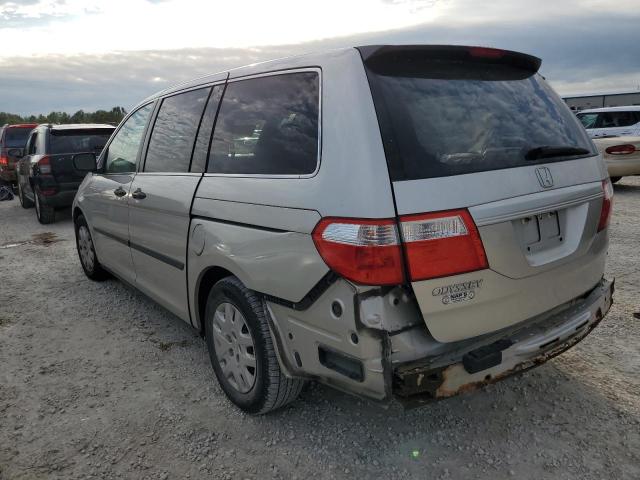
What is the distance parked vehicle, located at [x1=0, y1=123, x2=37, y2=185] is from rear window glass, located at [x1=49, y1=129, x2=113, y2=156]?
459 centimetres

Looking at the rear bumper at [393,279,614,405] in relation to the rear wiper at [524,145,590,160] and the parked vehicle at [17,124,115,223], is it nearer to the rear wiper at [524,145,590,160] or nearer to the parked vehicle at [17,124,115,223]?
the rear wiper at [524,145,590,160]

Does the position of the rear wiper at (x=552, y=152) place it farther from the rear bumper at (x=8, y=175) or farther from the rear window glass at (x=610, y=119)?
the rear bumper at (x=8, y=175)

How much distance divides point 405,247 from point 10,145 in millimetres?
14222

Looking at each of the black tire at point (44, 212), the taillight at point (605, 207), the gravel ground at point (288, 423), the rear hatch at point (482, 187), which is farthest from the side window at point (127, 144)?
the black tire at point (44, 212)

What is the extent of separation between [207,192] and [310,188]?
847 mm

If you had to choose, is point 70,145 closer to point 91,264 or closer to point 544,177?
point 91,264

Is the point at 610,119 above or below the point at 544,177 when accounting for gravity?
below

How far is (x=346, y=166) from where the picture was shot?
79.0 inches

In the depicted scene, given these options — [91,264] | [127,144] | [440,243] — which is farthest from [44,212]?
[440,243]

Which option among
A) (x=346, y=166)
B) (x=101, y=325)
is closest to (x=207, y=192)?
(x=346, y=166)

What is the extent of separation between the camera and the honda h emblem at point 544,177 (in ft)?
7.38

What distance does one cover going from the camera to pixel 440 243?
1927 millimetres

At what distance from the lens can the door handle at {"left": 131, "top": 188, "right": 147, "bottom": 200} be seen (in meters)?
3.44

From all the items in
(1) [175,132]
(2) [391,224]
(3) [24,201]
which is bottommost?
(3) [24,201]
